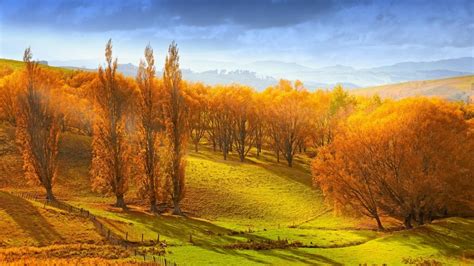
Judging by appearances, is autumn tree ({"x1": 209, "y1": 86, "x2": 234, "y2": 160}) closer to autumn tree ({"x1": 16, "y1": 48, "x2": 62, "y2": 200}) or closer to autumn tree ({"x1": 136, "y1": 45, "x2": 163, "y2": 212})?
autumn tree ({"x1": 136, "y1": 45, "x2": 163, "y2": 212})

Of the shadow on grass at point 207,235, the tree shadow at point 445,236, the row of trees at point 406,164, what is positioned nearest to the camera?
the shadow on grass at point 207,235

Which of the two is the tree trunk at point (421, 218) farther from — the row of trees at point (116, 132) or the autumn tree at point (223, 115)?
the autumn tree at point (223, 115)

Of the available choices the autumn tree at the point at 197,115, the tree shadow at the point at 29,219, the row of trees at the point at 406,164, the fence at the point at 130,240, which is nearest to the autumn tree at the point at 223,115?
the autumn tree at the point at 197,115

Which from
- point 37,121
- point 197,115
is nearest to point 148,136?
point 37,121

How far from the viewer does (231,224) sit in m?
55.4

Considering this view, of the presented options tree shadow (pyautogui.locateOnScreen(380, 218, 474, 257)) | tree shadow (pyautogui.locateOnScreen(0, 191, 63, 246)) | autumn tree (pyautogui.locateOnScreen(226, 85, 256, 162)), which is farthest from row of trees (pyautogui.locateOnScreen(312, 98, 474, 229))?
autumn tree (pyautogui.locateOnScreen(226, 85, 256, 162))

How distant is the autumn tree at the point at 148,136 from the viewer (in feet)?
186

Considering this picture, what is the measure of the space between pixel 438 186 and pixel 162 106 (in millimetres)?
38502

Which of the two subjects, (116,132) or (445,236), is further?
(116,132)

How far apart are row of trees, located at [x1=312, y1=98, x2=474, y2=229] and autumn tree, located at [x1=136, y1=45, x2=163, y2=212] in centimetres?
2433

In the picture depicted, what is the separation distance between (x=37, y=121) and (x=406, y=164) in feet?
165

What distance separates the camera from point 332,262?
3953 centimetres

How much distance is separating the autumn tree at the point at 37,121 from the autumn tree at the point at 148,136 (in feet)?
40.0

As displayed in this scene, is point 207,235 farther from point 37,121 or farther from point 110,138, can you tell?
point 37,121
